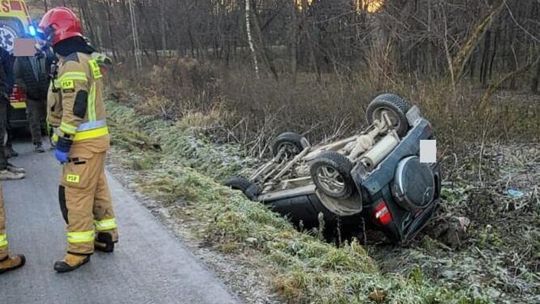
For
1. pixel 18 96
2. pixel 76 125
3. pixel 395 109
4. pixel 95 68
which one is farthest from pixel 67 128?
pixel 18 96

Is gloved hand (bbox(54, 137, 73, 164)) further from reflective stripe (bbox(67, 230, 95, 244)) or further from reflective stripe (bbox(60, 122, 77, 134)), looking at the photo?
reflective stripe (bbox(67, 230, 95, 244))

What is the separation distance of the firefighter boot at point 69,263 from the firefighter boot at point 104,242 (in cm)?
29

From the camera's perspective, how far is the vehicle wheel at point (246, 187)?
6406mm

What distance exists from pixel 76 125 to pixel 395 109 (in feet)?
13.5

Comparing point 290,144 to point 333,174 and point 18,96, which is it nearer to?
point 333,174

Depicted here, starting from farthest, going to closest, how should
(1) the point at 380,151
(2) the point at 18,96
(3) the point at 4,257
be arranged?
(2) the point at 18,96
(1) the point at 380,151
(3) the point at 4,257

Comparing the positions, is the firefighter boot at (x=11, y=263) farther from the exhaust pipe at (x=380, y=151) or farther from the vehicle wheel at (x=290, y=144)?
the vehicle wheel at (x=290, y=144)

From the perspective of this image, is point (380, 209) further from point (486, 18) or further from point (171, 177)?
point (486, 18)

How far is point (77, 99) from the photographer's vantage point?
12.0 feet

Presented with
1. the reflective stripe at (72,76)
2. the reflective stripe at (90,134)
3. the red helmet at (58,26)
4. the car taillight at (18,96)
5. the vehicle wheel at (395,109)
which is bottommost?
the vehicle wheel at (395,109)

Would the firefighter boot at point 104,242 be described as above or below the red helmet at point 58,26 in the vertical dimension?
below

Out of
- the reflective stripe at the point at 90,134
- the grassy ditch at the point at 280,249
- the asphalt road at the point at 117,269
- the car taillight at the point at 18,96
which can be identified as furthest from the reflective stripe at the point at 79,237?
the car taillight at the point at 18,96

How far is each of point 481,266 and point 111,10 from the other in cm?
2817

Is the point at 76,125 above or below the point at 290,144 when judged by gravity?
above
